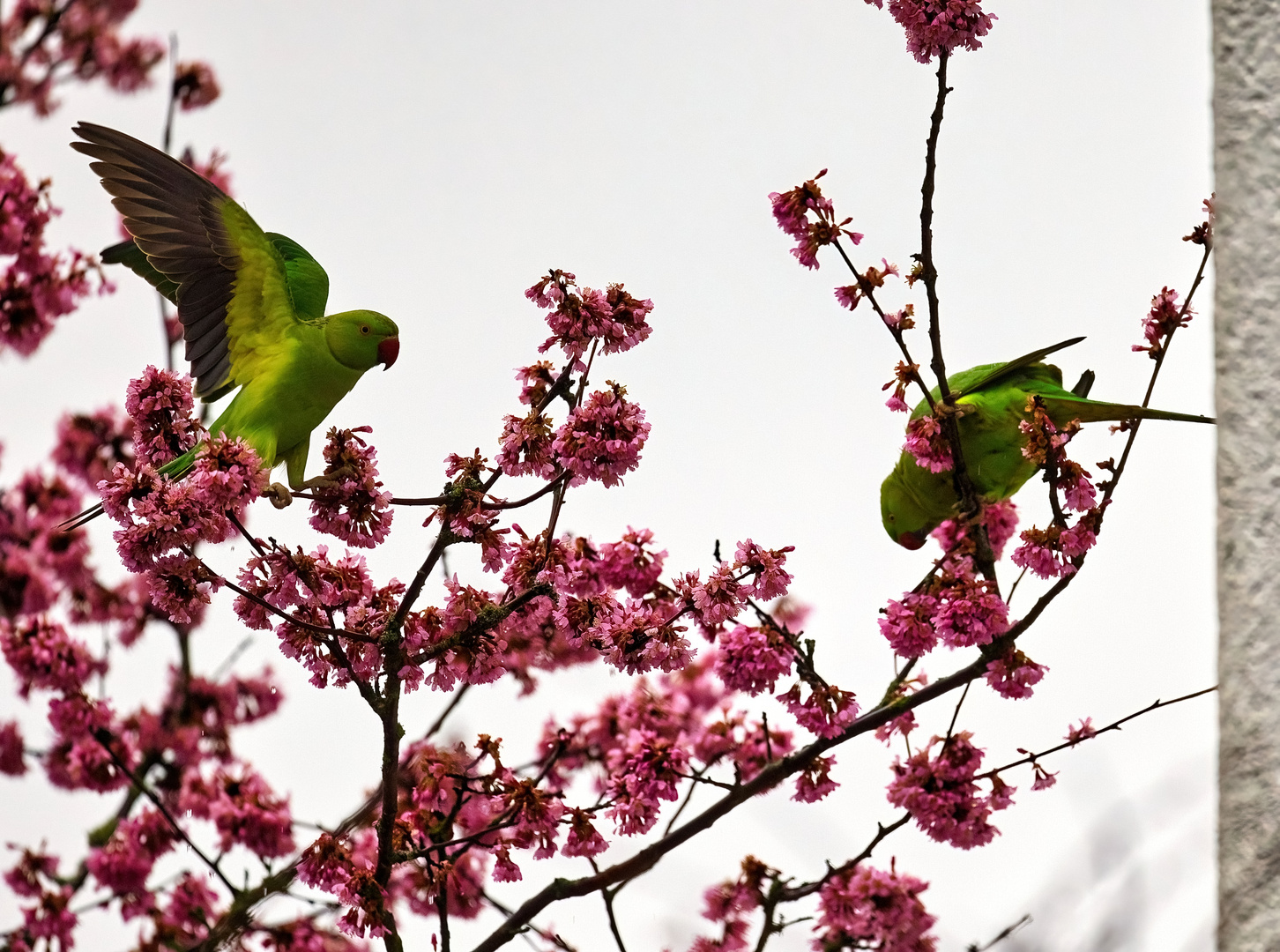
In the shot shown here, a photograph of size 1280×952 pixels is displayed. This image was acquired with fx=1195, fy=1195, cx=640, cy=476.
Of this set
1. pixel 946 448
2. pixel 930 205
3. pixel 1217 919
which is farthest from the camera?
pixel 946 448

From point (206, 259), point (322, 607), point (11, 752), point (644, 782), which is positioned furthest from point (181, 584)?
point (11, 752)

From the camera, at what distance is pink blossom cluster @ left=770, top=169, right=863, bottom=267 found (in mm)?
2479

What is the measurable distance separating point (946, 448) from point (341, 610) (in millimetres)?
1416

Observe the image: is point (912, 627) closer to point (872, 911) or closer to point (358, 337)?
point (872, 911)

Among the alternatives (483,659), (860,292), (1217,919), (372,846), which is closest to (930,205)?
(860,292)

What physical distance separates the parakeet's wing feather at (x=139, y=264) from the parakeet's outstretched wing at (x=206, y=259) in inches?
4.0

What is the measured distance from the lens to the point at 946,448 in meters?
2.79

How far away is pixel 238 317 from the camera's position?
3.05m

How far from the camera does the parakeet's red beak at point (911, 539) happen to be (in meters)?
3.69

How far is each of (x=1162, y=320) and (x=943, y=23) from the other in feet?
2.76

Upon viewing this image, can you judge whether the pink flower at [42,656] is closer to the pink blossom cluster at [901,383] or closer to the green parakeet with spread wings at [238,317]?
the green parakeet with spread wings at [238,317]

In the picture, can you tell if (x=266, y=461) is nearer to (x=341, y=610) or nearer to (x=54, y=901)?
(x=341, y=610)

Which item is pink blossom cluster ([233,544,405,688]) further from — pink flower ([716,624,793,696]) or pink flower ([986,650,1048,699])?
pink flower ([986,650,1048,699])

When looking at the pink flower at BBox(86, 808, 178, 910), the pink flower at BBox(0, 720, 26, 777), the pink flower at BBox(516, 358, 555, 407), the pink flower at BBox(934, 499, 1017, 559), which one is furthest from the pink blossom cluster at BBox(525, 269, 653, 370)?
the pink flower at BBox(0, 720, 26, 777)
